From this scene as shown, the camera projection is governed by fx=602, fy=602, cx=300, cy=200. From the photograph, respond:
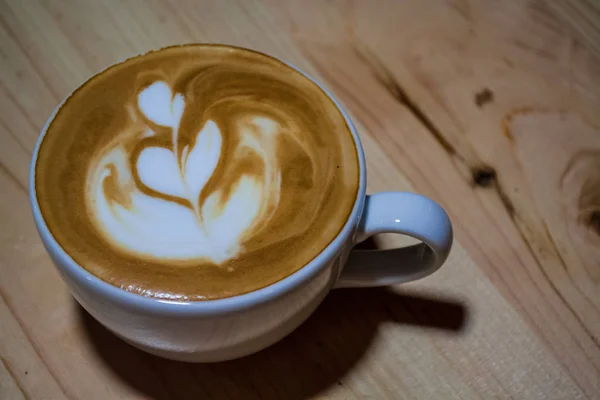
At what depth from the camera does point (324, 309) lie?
0.54 meters

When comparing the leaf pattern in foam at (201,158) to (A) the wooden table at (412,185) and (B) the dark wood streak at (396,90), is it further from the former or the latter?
(B) the dark wood streak at (396,90)

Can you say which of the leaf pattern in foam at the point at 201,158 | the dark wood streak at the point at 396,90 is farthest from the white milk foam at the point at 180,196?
the dark wood streak at the point at 396,90

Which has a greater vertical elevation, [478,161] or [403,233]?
[403,233]

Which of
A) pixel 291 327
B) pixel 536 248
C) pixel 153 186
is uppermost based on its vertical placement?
pixel 153 186

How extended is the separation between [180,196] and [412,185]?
27 cm

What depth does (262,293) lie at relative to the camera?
0.39 meters

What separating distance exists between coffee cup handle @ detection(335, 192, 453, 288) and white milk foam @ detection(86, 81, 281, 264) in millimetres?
77

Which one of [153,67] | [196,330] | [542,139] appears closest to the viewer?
[196,330]

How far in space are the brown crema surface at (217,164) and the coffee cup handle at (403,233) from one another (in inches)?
1.1

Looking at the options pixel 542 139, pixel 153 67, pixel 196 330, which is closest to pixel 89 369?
pixel 196 330

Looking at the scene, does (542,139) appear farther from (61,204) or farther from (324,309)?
(61,204)

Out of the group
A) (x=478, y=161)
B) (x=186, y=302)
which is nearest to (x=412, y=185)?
(x=478, y=161)

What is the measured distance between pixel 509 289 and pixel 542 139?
19 centimetres

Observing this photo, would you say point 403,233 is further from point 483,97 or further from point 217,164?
point 483,97
